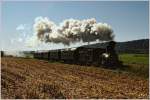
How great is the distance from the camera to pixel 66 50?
123 feet

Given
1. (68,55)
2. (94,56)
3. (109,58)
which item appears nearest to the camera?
(109,58)

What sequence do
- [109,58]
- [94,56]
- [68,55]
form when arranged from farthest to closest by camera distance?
[68,55] < [94,56] < [109,58]

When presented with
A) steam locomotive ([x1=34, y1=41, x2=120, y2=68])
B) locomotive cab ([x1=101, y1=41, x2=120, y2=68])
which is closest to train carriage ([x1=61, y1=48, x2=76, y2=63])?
steam locomotive ([x1=34, y1=41, x2=120, y2=68])

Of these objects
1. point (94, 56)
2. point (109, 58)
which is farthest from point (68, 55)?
point (109, 58)

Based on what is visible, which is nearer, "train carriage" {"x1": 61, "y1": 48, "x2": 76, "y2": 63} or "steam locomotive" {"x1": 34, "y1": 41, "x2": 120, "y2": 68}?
"steam locomotive" {"x1": 34, "y1": 41, "x2": 120, "y2": 68}

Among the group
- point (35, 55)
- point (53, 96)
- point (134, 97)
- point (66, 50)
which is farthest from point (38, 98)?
point (35, 55)

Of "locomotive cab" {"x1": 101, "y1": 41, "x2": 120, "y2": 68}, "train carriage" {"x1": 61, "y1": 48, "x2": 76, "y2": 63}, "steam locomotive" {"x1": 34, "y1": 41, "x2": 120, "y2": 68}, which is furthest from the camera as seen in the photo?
"train carriage" {"x1": 61, "y1": 48, "x2": 76, "y2": 63}

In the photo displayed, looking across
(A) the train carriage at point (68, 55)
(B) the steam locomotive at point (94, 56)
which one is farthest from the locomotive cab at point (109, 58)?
(A) the train carriage at point (68, 55)

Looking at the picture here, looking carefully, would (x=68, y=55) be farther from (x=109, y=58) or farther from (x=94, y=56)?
(x=109, y=58)

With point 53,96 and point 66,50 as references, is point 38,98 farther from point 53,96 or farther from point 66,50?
point 66,50

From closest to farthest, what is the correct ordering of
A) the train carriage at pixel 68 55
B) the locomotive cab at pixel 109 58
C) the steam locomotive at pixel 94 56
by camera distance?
the locomotive cab at pixel 109 58, the steam locomotive at pixel 94 56, the train carriage at pixel 68 55

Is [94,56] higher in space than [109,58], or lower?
higher

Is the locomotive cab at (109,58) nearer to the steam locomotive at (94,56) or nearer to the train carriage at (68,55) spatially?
the steam locomotive at (94,56)

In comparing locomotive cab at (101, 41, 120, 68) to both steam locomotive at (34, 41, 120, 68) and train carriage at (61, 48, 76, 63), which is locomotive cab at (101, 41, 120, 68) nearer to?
steam locomotive at (34, 41, 120, 68)
